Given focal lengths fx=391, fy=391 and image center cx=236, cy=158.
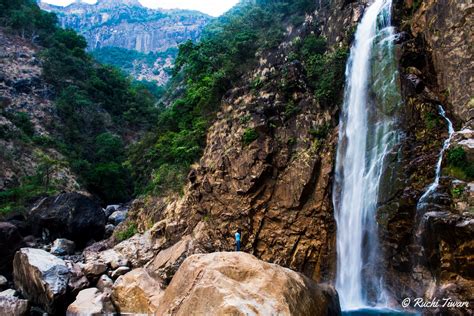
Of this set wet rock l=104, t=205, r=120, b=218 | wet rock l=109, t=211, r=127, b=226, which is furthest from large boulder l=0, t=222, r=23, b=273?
wet rock l=104, t=205, r=120, b=218

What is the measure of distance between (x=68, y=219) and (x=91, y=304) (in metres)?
10.8

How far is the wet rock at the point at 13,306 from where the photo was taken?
13.3 metres

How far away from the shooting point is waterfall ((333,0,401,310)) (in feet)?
44.0

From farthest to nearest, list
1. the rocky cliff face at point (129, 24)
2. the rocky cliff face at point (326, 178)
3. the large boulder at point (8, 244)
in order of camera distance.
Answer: the rocky cliff face at point (129, 24)
the large boulder at point (8, 244)
the rocky cliff face at point (326, 178)

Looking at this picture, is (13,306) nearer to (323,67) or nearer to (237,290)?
(237,290)

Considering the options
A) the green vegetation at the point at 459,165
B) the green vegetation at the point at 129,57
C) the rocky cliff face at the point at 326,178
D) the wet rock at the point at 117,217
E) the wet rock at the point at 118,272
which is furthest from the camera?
the green vegetation at the point at 129,57

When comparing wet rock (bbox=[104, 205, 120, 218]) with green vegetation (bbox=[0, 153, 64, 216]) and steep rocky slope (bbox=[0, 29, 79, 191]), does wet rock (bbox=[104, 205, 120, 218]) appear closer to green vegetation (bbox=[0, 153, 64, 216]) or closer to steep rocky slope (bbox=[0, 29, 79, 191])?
steep rocky slope (bbox=[0, 29, 79, 191])

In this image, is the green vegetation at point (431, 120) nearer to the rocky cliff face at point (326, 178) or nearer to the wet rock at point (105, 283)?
the rocky cliff face at point (326, 178)

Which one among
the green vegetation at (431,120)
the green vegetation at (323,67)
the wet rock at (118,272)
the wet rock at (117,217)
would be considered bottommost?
the wet rock at (117,217)

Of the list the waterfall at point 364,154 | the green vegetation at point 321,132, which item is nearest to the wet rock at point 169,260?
the waterfall at point 364,154

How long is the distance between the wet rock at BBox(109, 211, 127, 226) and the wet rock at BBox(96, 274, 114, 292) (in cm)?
1105

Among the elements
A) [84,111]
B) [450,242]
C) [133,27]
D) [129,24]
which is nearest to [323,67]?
[450,242]

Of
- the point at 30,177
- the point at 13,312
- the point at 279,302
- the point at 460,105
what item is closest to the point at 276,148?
the point at 460,105

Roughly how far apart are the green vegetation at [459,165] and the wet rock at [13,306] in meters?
14.5
